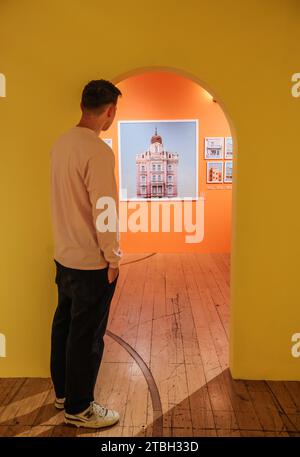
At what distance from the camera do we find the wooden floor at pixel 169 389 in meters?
2.27

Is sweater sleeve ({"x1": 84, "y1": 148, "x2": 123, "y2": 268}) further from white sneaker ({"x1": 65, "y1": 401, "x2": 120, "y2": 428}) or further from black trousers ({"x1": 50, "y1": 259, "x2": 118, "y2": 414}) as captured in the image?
white sneaker ({"x1": 65, "y1": 401, "x2": 120, "y2": 428})

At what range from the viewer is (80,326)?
84.4 inches

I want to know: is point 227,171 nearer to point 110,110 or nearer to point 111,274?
point 110,110

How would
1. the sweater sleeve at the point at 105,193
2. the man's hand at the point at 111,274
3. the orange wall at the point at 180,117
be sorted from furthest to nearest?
the orange wall at the point at 180,117 → the man's hand at the point at 111,274 → the sweater sleeve at the point at 105,193

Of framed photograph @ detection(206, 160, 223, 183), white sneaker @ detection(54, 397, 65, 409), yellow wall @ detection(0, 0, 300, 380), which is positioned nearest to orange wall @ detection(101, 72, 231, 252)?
framed photograph @ detection(206, 160, 223, 183)

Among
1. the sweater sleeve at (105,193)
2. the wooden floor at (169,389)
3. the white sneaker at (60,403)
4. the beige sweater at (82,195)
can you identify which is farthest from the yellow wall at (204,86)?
the sweater sleeve at (105,193)

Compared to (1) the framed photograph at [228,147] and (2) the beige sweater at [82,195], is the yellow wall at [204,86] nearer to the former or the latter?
(2) the beige sweater at [82,195]

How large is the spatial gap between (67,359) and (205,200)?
4600mm

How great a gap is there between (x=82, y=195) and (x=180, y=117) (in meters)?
4.60

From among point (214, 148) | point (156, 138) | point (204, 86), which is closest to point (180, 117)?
point (156, 138)

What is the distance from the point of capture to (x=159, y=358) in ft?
10.2

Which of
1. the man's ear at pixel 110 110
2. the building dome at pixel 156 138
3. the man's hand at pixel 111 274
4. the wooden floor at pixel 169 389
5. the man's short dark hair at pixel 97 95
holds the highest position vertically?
the building dome at pixel 156 138

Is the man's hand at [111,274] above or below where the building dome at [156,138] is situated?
below

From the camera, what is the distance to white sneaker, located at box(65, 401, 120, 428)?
2.25 metres
